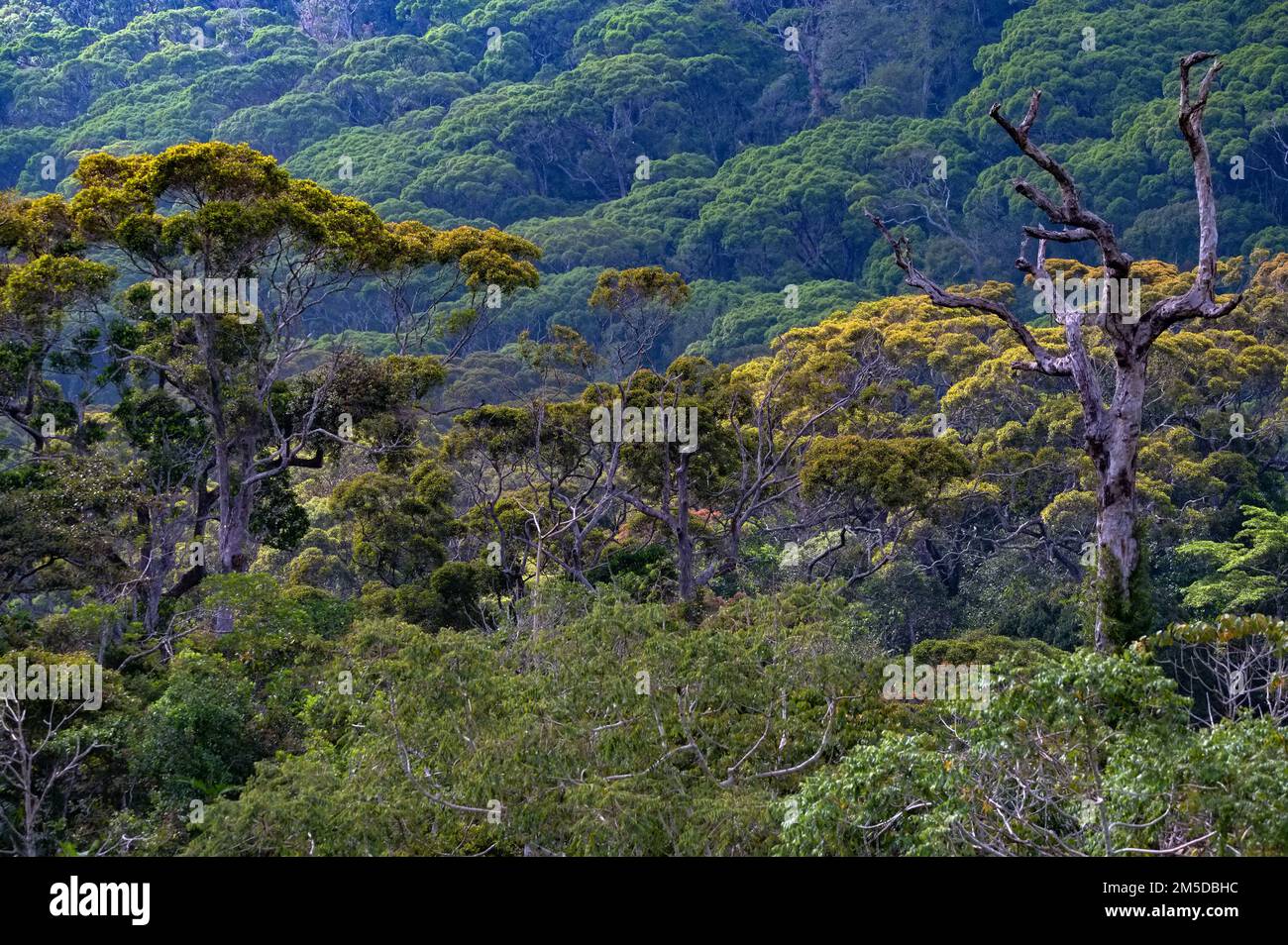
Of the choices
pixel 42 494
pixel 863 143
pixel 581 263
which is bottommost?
pixel 42 494

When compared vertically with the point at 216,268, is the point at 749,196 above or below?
above

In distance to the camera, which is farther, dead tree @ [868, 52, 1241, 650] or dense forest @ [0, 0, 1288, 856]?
dead tree @ [868, 52, 1241, 650]

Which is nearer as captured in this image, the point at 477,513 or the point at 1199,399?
the point at 477,513

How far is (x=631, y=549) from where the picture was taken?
22.5 m

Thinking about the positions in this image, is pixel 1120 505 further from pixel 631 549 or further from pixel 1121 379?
pixel 631 549

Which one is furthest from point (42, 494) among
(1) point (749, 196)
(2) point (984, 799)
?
(1) point (749, 196)

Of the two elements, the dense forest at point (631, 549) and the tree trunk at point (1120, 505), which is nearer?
the dense forest at point (631, 549)

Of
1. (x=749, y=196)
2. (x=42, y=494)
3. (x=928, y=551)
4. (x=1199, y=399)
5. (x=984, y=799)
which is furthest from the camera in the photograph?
(x=749, y=196)

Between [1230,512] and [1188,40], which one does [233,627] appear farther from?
[1188,40]

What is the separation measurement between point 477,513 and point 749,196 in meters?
41.2

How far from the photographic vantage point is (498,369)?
44.4 metres

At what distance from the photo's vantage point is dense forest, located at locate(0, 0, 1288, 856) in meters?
8.80

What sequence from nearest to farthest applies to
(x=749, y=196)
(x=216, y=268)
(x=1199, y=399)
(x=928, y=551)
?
1. (x=216, y=268)
2. (x=928, y=551)
3. (x=1199, y=399)
4. (x=749, y=196)

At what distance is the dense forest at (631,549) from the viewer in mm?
8805
